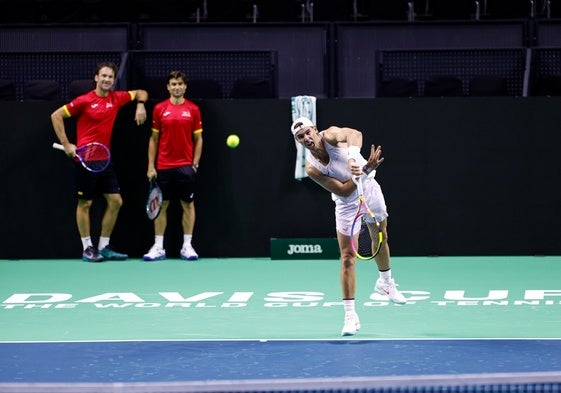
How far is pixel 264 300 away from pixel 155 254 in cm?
330

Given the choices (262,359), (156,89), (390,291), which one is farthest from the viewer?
(156,89)

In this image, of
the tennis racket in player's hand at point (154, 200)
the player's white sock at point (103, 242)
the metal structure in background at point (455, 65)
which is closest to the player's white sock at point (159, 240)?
the tennis racket in player's hand at point (154, 200)

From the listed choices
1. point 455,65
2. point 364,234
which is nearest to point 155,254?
point 455,65

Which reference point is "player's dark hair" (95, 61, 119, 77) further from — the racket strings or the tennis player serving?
the tennis player serving

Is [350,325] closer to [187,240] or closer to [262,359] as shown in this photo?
[262,359]

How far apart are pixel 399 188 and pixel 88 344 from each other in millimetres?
6053

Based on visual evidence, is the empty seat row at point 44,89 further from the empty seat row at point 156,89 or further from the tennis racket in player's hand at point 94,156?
the tennis racket in player's hand at point 94,156

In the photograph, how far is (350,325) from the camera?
7.66m

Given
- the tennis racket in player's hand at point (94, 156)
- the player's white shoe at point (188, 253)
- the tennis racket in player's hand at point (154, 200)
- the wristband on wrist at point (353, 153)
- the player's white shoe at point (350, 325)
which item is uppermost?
the wristband on wrist at point (353, 153)

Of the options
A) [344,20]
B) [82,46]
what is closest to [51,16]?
[82,46]

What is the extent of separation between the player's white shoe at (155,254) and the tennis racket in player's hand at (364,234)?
14.9ft

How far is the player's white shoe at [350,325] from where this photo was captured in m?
7.64

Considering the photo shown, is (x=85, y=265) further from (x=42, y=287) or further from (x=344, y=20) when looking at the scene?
(x=344, y=20)

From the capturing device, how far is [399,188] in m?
12.8
